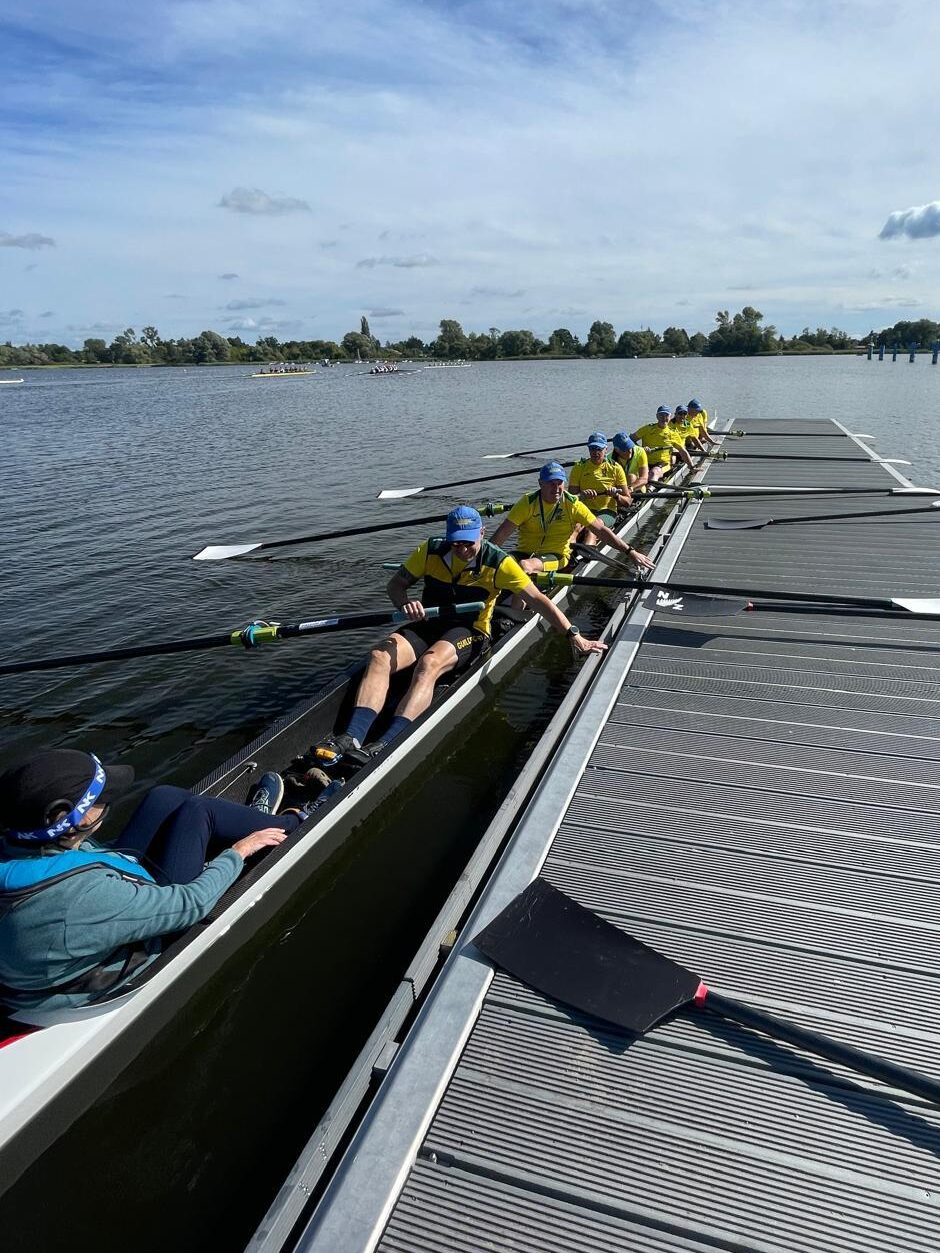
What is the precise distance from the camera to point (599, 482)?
42.7ft

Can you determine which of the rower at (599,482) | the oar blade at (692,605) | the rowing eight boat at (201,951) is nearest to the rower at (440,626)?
the rowing eight boat at (201,951)

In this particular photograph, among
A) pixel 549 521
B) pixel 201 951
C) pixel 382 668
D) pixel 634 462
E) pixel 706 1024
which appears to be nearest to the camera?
pixel 706 1024

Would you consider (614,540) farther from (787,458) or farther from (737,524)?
(787,458)

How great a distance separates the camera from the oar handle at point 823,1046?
2768 mm

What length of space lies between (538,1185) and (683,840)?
2144mm

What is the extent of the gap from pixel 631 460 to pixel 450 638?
8804 mm

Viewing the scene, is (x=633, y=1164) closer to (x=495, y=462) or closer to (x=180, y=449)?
(x=495, y=462)

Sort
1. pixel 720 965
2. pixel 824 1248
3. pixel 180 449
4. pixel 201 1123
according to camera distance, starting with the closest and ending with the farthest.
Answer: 1. pixel 824 1248
2. pixel 720 965
3. pixel 201 1123
4. pixel 180 449

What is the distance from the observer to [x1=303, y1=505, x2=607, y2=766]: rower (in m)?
6.64

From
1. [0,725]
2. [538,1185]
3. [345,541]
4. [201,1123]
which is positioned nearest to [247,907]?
[201,1123]

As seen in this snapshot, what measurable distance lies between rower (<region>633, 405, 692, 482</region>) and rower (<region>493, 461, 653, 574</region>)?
860 cm

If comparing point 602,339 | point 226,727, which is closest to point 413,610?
point 226,727

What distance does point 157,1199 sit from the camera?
11.6 feet

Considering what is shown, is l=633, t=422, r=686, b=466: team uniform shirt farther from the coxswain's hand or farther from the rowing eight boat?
the coxswain's hand
